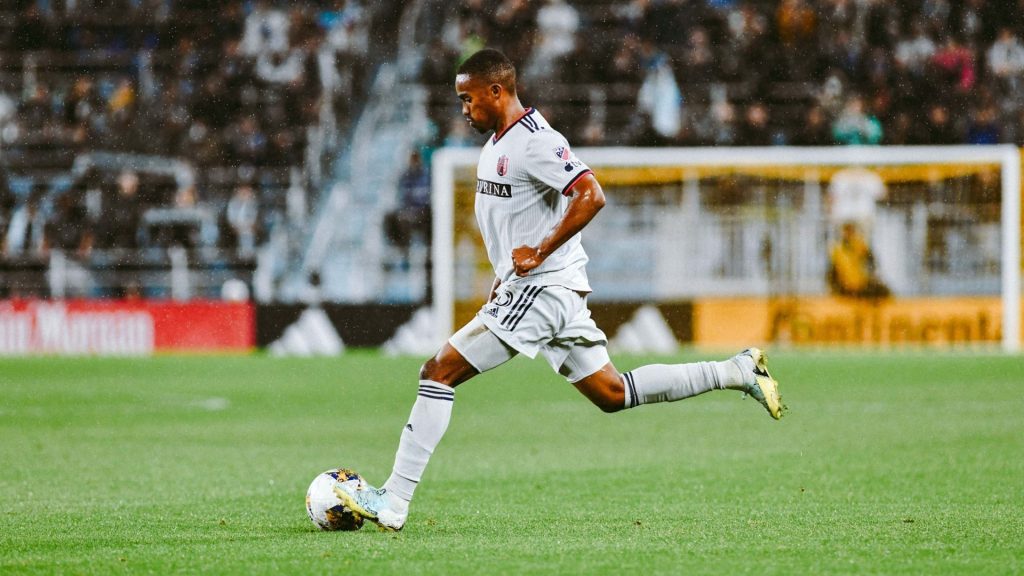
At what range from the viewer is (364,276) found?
79.8 ft

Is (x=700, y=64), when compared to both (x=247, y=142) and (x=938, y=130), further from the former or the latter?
(x=247, y=142)

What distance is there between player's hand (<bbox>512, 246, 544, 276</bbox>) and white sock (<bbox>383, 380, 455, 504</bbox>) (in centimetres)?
63

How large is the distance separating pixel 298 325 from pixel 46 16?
32.9 feet

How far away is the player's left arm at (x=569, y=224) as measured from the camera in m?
6.98

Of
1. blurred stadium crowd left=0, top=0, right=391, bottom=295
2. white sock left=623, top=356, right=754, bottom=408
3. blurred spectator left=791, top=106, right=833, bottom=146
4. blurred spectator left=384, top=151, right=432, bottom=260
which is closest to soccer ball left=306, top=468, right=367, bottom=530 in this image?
white sock left=623, top=356, right=754, bottom=408

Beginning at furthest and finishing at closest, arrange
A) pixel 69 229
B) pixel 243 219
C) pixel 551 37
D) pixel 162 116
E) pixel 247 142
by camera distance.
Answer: pixel 162 116, pixel 551 37, pixel 247 142, pixel 69 229, pixel 243 219

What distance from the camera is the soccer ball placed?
22.8 feet

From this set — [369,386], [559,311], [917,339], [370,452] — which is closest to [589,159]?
[917,339]

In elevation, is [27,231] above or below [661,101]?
below

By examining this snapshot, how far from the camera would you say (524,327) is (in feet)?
23.4

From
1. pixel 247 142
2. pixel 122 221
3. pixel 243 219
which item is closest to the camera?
pixel 243 219

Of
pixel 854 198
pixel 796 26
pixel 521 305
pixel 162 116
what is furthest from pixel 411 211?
pixel 521 305

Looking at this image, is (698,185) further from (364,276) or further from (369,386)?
(369,386)

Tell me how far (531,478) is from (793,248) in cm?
1448
